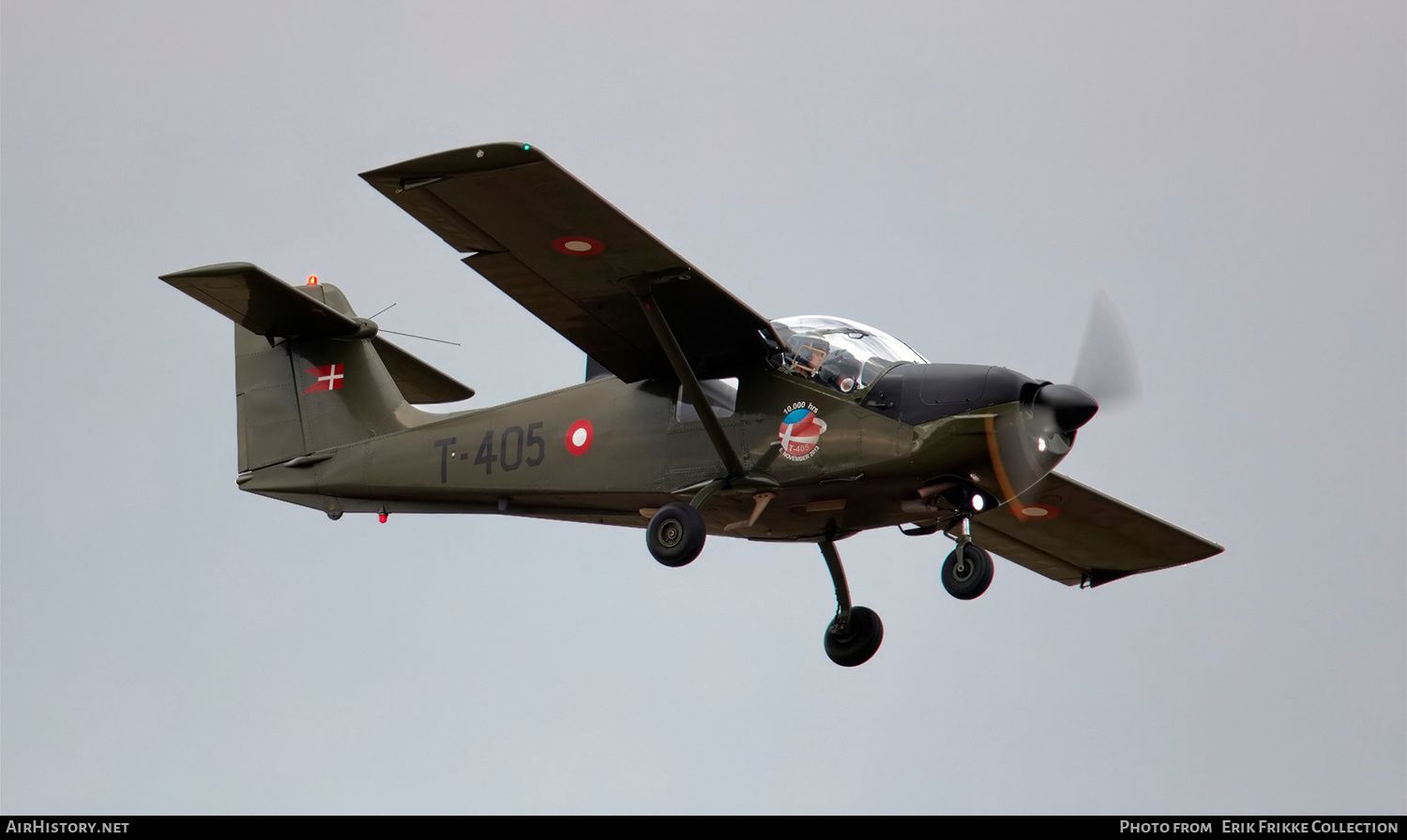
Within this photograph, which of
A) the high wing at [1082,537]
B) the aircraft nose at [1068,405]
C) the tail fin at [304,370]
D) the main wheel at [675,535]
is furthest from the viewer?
the tail fin at [304,370]

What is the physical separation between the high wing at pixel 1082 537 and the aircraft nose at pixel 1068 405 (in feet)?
9.62

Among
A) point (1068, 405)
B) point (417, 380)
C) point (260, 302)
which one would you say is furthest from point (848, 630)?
point (260, 302)

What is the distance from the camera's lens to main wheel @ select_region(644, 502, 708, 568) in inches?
617

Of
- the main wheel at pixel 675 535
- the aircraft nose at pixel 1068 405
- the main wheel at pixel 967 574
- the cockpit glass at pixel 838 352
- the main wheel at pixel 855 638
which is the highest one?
the cockpit glass at pixel 838 352

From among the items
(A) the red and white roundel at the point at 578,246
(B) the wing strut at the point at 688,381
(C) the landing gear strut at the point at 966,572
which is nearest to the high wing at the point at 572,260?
(A) the red and white roundel at the point at 578,246

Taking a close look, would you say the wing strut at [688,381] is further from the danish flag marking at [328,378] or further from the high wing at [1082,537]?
the danish flag marking at [328,378]

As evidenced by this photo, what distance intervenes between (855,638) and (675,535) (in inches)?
109

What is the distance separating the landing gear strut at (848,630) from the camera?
17594mm

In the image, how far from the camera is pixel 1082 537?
19.5 m

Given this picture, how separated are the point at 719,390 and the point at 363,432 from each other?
446cm

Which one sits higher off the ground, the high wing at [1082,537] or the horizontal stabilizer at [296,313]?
the horizontal stabilizer at [296,313]

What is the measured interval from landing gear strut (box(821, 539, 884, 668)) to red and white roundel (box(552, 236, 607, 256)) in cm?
391

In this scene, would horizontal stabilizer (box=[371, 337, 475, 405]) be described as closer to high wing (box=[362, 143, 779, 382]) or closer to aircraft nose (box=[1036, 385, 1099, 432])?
high wing (box=[362, 143, 779, 382])

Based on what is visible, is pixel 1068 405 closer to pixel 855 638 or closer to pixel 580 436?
pixel 855 638
